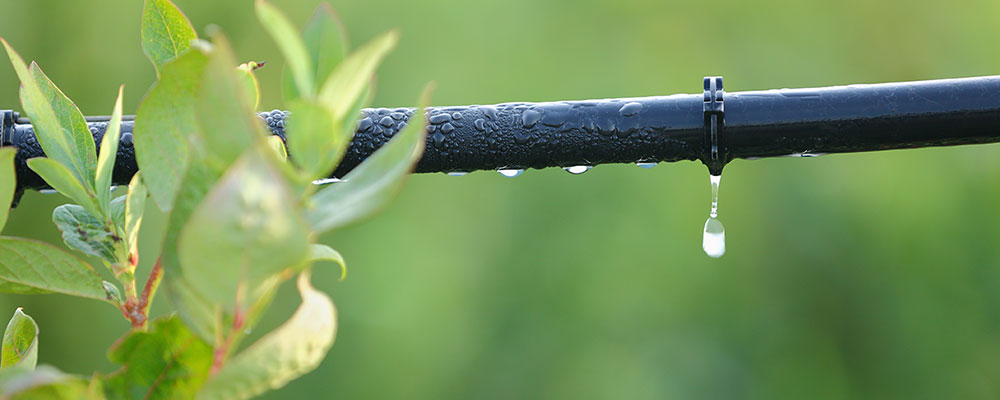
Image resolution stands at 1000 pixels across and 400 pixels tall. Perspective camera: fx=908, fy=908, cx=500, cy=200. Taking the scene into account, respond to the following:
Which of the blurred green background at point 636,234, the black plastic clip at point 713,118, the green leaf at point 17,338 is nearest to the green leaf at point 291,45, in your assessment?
the green leaf at point 17,338

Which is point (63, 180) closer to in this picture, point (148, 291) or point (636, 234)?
point (148, 291)

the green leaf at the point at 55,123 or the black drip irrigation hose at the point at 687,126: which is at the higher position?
the green leaf at the point at 55,123

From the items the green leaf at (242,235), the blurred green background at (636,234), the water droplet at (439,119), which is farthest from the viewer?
the blurred green background at (636,234)

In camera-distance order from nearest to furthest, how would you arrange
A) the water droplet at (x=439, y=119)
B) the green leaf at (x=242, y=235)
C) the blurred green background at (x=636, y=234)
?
the green leaf at (x=242, y=235) → the water droplet at (x=439, y=119) → the blurred green background at (x=636, y=234)

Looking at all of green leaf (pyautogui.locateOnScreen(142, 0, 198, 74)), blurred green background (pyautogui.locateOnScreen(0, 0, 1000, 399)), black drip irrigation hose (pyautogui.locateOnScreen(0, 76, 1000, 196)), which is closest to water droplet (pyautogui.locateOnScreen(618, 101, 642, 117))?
black drip irrigation hose (pyautogui.locateOnScreen(0, 76, 1000, 196))

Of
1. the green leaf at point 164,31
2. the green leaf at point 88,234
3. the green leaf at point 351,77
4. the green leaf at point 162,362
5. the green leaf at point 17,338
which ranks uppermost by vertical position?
the green leaf at point 164,31

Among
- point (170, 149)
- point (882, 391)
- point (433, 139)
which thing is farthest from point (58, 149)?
point (882, 391)

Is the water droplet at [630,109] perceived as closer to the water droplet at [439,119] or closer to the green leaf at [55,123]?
the water droplet at [439,119]

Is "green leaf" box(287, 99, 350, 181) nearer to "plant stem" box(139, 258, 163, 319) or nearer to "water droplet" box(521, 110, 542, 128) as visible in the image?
"plant stem" box(139, 258, 163, 319)
